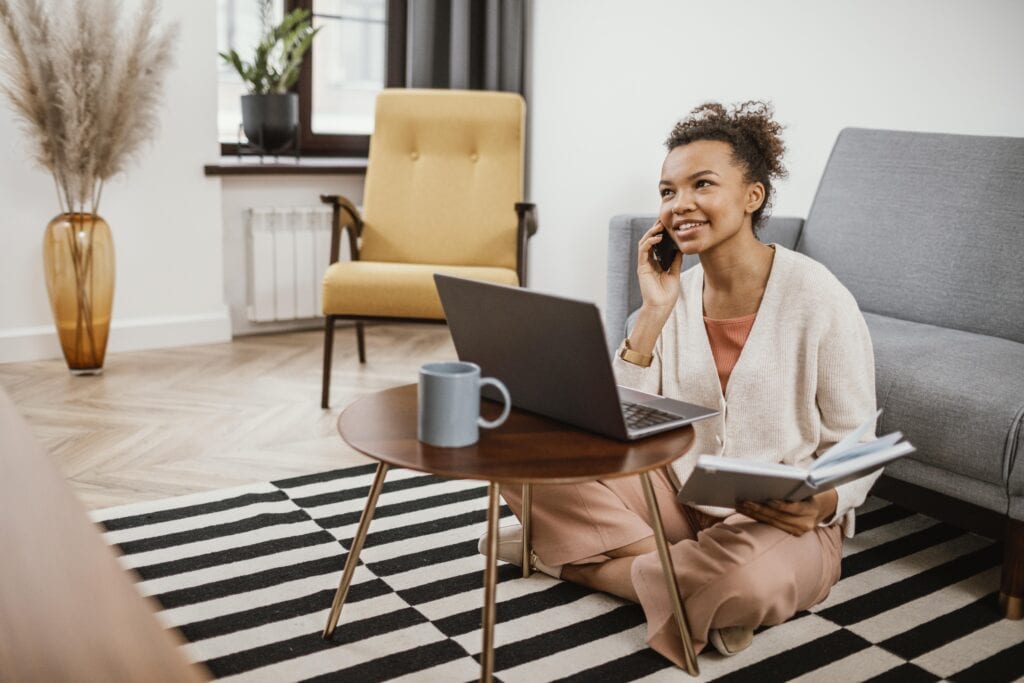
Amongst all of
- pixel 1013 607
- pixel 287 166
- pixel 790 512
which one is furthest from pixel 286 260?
pixel 1013 607

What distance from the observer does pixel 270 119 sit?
12.7 feet

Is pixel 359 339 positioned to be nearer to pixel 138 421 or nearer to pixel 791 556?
pixel 138 421

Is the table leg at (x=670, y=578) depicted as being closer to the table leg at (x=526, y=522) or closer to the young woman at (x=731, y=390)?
the young woman at (x=731, y=390)

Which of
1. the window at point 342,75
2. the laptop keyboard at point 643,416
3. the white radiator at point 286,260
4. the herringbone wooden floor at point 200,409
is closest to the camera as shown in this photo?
the laptop keyboard at point 643,416

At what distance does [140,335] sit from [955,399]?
286 centimetres

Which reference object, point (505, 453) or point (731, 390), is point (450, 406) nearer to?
point (505, 453)

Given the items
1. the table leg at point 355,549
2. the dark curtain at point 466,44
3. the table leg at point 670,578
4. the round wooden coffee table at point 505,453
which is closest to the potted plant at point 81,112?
the dark curtain at point 466,44

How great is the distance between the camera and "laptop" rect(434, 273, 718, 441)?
50.3 inches

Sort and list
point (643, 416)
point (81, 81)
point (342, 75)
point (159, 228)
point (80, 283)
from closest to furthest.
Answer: point (643, 416)
point (81, 81)
point (80, 283)
point (159, 228)
point (342, 75)

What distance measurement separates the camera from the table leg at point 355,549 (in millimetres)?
1548

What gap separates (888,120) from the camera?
2.99m

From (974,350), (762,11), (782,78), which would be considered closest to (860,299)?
(974,350)

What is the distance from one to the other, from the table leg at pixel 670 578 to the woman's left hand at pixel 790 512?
0.45 ft

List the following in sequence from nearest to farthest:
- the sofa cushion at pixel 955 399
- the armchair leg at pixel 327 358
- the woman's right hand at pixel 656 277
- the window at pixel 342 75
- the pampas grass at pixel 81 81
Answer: the woman's right hand at pixel 656 277 → the sofa cushion at pixel 955 399 → the armchair leg at pixel 327 358 → the pampas grass at pixel 81 81 → the window at pixel 342 75
